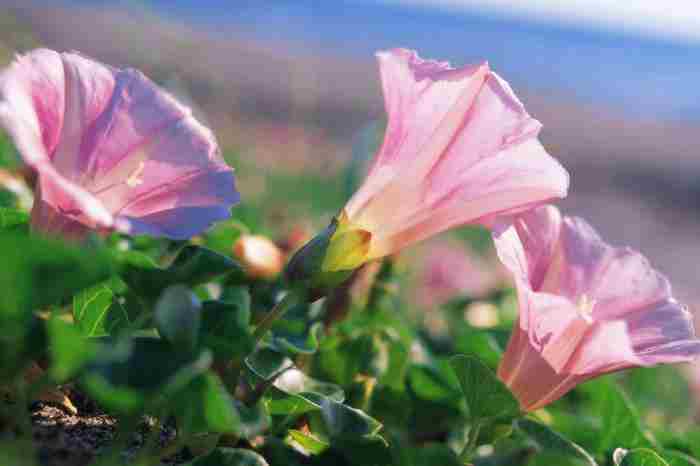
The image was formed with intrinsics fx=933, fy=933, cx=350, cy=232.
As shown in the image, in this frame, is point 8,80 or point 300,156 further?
point 300,156

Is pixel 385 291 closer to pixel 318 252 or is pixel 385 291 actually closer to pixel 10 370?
pixel 318 252

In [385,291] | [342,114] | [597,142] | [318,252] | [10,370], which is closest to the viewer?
[10,370]

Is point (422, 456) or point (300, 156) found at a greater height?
point (422, 456)

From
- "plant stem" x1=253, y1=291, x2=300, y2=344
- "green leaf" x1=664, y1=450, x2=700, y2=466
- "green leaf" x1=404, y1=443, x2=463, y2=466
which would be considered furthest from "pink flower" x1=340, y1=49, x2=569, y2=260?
"green leaf" x1=664, y1=450, x2=700, y2=466

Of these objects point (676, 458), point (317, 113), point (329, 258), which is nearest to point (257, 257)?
point (329, 258)

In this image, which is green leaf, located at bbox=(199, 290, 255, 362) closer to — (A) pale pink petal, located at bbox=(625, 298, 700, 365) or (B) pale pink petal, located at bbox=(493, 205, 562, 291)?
(B) pale pink petal, located at bbox=(493, 205, 562, 291)

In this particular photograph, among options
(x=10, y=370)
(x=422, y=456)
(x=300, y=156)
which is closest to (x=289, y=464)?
(x=422, y=456)
